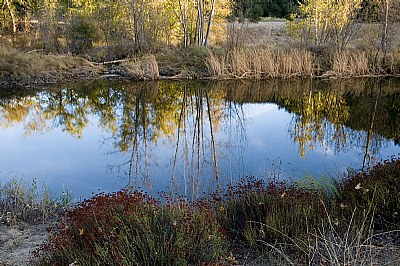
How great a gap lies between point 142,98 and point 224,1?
487 inches

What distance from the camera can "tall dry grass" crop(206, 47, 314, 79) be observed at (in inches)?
594

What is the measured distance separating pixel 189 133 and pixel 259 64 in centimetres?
708

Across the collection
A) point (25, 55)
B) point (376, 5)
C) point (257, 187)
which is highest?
point (376, 5)

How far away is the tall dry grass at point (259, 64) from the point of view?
1508cm

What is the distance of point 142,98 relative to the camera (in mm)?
12195

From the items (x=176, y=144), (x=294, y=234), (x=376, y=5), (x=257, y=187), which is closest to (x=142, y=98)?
(x=176, y=144)

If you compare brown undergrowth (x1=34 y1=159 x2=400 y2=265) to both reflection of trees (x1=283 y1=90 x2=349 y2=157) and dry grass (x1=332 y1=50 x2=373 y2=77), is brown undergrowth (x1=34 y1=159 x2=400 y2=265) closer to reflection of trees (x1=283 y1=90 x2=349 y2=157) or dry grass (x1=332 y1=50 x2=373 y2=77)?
reflection of trees (x1=283 y1=90 x2=349 y2=157)

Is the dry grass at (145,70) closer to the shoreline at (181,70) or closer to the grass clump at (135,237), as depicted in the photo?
the shoreline at (181,70)

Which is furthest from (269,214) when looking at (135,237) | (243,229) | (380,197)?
(135,237)

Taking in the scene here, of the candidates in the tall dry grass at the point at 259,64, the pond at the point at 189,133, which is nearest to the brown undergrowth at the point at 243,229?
the pond at the point at 189,133

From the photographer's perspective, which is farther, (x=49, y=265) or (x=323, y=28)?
(x=323, y=28)

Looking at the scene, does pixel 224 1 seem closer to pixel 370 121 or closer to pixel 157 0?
pixel 157 0

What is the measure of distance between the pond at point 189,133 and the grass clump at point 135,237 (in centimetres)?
189

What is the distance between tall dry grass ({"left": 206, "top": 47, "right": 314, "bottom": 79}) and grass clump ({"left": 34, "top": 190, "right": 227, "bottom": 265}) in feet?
38.1
